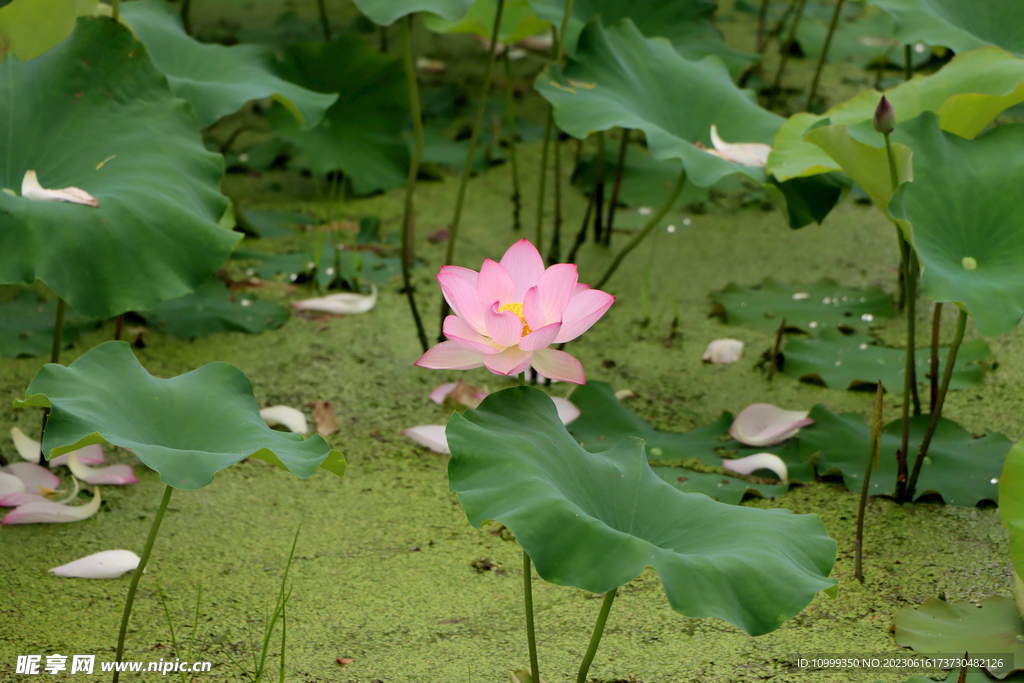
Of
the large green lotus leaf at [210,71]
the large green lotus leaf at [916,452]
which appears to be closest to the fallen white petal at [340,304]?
the large green lotus leaf at [210,71]

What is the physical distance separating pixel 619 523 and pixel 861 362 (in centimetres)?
96

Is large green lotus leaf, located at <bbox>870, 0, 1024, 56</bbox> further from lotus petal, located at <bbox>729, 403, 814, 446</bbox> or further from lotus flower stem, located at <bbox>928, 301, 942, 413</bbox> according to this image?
lotus petal, located at <bbox>729, 403, 814, 446</bbox>

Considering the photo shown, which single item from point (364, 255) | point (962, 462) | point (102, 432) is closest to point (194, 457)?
point (102, 432)

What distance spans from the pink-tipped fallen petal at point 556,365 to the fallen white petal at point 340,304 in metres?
1.05

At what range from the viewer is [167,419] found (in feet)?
2.91

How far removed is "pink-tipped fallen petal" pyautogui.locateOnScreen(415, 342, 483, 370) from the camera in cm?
76

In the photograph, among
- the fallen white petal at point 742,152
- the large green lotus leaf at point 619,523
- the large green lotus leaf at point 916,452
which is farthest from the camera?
the fallen white petal at point 742,152

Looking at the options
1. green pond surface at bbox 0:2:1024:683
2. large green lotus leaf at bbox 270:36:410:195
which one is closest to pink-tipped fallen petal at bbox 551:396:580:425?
green pond surface at bbox 0:2:1024:683

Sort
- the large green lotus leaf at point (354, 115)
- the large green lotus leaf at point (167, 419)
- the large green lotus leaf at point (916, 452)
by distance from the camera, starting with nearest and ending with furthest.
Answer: the large green lotus leaf at point (167, 419) → the large green lotus leaf at point (916, 452) → the large green lotus leaf at point (354, 115)

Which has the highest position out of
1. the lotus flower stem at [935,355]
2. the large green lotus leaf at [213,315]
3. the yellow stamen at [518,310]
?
the yellow stamen at [518,310]

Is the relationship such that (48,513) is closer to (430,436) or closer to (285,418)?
(285,418)

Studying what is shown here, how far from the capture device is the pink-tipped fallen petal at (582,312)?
0.76 metres

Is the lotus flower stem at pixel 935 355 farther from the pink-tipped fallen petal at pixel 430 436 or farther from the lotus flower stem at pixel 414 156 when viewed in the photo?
the lotus flower stem at pixel 414 156

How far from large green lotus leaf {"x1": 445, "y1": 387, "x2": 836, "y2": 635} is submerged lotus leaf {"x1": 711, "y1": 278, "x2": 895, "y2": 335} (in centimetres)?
99
